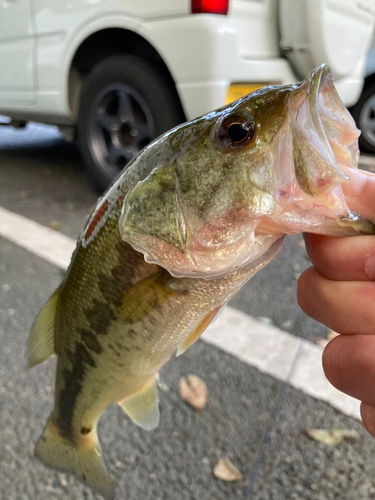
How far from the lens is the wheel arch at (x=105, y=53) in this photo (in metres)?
3.07

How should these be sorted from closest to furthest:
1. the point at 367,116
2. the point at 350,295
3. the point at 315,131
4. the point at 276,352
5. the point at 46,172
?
the point at 315,131, the point at 350,295, the point at 276,352, the point at 367,116, the point at 46,172

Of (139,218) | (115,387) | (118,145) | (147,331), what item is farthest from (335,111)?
(118,145)

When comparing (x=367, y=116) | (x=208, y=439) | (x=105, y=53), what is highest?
(x=105, y=53)

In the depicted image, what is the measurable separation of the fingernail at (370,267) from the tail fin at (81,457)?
99 centimetres

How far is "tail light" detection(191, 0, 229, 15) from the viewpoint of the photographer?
8.23ft

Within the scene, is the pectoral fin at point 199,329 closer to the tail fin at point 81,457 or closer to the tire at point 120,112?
the tail fin at point 81,457

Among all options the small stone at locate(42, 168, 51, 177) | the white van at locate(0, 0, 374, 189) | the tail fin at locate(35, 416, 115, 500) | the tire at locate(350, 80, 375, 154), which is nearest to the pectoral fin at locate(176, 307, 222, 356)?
the tail fin at locate(35, 416, 115, 500)

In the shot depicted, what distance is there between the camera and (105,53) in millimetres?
3406

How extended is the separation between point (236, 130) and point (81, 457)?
1134mm

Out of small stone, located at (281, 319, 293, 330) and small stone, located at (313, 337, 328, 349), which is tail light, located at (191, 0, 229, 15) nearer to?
small stone, located at (281, 319, 293, 330)

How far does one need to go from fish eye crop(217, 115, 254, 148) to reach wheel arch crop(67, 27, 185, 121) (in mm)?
2438

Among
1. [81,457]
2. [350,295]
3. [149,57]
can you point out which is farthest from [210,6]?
[81,457]

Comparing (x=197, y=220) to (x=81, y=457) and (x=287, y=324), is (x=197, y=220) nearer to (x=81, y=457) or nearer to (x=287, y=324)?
(x=81, y=457)

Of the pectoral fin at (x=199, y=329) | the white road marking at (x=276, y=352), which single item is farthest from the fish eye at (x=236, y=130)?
the white road marking at (x=276, y=352)
